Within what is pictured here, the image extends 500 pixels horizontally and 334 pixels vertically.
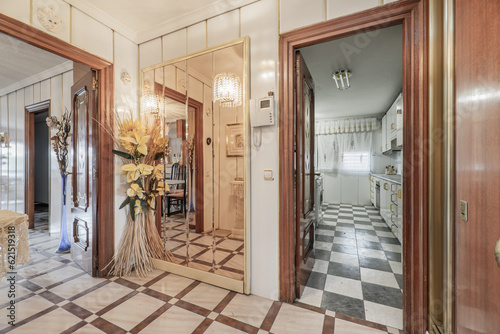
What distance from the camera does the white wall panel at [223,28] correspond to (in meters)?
1.93

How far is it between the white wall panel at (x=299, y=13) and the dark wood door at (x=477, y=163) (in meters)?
0.84

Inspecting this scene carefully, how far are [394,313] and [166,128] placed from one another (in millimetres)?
2637

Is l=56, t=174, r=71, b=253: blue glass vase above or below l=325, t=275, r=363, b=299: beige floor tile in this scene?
above

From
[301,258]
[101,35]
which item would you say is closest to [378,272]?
[301,258]

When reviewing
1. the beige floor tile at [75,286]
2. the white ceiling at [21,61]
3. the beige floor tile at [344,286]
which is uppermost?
the white ceiling at [21,61]

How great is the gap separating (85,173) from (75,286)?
1.10m

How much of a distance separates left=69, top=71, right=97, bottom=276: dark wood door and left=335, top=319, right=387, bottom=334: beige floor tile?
7.46 ft

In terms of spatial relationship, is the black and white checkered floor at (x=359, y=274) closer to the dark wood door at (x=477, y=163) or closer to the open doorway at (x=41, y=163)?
the dark wood door at (x=477, y=163)

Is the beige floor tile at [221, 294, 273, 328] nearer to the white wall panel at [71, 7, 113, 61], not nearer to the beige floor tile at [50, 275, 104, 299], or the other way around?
the beige floor tile at [50, 275, 104, 299]

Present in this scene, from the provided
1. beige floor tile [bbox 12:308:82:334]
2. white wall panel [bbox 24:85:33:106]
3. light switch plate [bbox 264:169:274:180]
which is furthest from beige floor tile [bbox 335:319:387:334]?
white wall panel [bbox 24:85:33:106]

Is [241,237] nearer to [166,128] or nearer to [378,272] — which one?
[166,128]

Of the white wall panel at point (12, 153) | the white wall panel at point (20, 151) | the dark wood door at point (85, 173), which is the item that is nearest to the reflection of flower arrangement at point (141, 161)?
the dark wood door at point (85, 173)

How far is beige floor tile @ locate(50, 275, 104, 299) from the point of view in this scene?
6.28 ft

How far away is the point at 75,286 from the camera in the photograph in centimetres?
203
